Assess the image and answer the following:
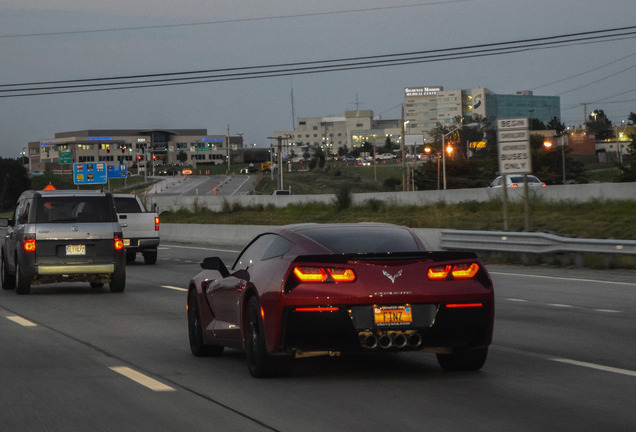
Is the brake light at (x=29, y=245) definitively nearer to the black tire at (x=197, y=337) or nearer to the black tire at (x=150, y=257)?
the black tire at (x=197, y=337)

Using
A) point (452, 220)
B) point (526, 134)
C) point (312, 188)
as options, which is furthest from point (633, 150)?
point (526, 134)

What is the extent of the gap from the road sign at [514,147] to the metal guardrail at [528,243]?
1694mm

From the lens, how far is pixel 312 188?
401 feet

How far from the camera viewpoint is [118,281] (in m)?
20.2

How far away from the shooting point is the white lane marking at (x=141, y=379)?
9.16 metres

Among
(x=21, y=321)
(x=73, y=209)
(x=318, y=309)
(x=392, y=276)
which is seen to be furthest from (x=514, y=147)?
(x=318, y=309)

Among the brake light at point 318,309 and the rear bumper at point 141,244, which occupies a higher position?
the brake light at point 318,309

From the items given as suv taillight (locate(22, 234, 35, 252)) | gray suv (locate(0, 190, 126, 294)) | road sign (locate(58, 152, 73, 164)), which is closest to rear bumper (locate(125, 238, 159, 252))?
gray suv (locate(0, 190, 126, 294))

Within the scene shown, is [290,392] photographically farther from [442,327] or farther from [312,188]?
→ [312,188]

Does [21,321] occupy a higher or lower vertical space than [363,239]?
lower

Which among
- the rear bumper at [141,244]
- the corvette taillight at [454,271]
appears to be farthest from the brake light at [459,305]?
the rear bumper at [141,244]

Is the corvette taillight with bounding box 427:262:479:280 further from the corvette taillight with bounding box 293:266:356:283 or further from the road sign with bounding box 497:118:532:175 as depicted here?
the road sign with bounding box 497:118:532:175

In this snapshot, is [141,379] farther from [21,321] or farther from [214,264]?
[21,321]

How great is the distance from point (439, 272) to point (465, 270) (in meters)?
0.28
